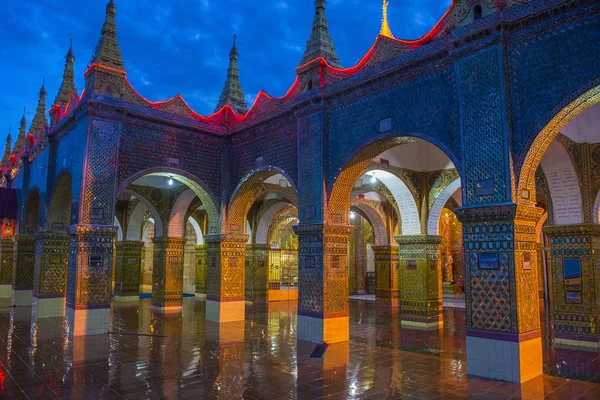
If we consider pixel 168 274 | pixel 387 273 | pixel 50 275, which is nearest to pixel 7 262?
pixel 50 275

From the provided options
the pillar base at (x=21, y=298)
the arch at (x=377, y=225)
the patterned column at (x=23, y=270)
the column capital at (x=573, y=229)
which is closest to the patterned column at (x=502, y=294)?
the column capital at (x=573, y=229)

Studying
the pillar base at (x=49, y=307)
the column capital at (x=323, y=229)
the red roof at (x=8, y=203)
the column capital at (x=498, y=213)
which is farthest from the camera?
the red roof at (x=8, y=203)

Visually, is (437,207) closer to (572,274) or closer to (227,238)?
(572,274)

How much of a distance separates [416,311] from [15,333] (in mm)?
8848

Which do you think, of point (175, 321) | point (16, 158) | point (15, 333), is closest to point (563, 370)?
point (175, 321)

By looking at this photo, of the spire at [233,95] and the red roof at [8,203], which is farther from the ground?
the spire at [233,95]

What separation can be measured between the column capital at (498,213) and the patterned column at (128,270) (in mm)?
13224

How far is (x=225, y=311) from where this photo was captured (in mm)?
11492

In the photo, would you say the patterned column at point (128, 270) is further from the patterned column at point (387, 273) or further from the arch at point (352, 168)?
the arch at point (352, 168)

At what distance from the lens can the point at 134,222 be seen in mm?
17047

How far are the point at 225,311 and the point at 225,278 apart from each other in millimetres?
812

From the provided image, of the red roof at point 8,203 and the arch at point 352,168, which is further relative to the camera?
the red roof at point 8,203

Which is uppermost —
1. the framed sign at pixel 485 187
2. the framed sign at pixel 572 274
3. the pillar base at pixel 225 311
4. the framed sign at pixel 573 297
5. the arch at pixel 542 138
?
the arch at pixel 542 138

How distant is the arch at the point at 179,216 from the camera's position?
14508mm
